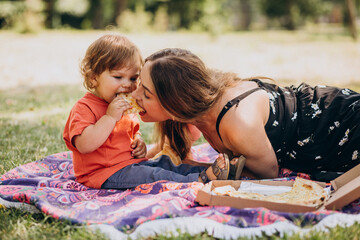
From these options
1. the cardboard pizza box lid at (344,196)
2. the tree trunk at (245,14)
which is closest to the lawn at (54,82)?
the cardboard pizza box lid at (344,196)

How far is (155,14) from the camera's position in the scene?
25.8m

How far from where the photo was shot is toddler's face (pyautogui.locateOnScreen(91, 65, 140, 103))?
2.71 m

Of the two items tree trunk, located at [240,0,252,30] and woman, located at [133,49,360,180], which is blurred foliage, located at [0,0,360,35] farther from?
woman, located at [133,49,360,180]

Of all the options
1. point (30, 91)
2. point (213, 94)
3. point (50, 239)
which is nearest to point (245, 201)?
point (213, 94)

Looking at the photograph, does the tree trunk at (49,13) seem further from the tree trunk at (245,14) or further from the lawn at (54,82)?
the tree trunk at (245,14)

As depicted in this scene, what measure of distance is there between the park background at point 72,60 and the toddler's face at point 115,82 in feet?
1.45

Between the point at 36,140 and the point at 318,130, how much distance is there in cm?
278

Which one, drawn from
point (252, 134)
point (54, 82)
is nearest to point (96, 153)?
point (252, 134)

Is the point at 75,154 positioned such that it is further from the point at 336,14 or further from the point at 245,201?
the point at 336,14

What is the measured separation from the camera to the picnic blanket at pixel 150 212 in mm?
1949

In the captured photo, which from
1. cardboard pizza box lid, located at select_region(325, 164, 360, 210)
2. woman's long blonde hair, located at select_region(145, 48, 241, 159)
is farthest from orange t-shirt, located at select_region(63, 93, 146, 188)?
cardboard pizza box lid, located at select_region(325, 164, 360, 210)

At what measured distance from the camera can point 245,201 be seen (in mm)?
2146

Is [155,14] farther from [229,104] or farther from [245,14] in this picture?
[229,104]

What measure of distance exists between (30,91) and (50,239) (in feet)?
18.0
